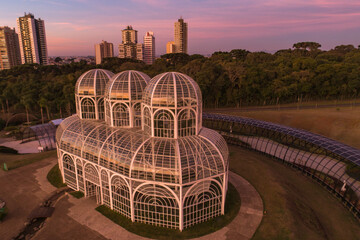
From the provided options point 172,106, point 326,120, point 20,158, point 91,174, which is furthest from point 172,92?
point 326,120

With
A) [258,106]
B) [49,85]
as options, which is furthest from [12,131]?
[258,106]

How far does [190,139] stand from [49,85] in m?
87.3

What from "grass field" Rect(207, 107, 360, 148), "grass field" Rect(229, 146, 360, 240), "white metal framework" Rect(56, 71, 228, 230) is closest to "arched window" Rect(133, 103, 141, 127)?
"white metal framework" Rect(56, 71, 228, 230)

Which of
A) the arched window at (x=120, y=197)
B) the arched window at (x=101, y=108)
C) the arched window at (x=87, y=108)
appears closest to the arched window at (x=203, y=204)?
the arched window at (x=120, y=197)

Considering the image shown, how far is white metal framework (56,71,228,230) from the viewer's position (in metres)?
27.5

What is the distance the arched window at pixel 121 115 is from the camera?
36625mm

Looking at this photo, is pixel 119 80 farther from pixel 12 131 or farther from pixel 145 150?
pixel 12 131

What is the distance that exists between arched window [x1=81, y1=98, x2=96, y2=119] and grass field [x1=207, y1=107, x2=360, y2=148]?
58.5 metres

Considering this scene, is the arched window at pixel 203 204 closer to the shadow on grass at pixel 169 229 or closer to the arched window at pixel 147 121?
the shadow on grass at pixel 169 229

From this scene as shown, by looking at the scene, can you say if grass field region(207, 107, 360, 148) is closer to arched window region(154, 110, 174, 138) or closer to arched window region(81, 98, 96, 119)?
arched window region(154, 110, 174, 138)

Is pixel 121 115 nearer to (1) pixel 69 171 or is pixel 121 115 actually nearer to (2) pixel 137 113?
(2) pixel 137 113

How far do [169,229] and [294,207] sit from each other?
19.4 metres

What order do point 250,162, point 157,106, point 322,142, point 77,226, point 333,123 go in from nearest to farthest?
point 77,226, point 157,106, point 322,142, point 250,162, point 333,123

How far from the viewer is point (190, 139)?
3102 cm
